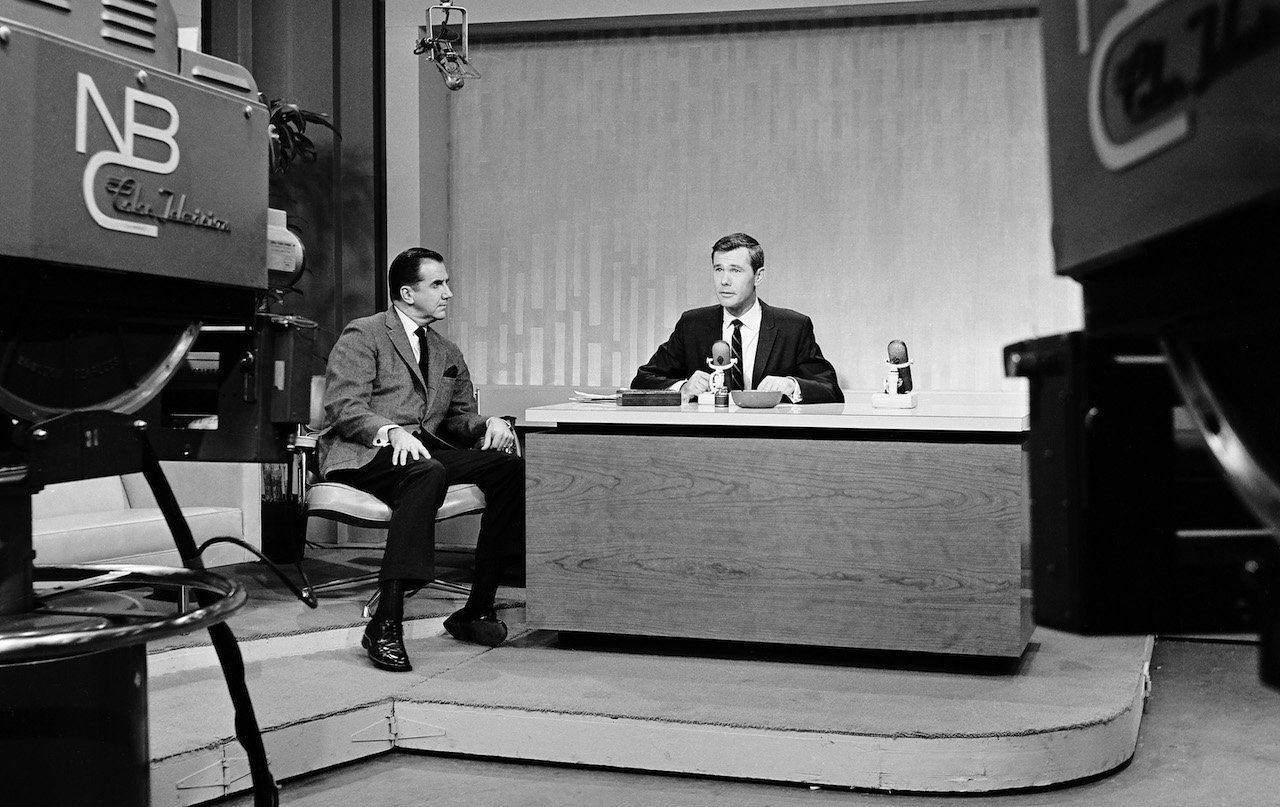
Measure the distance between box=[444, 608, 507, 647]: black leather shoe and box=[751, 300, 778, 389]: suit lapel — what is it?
4.30ft

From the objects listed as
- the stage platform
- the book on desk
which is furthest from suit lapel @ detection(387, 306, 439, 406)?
the stage platform

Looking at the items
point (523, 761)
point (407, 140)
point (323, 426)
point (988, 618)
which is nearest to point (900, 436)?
point (988, 618)

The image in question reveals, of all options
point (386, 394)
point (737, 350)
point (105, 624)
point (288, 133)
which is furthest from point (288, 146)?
point (105, 624)

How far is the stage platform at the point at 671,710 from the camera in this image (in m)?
2.49

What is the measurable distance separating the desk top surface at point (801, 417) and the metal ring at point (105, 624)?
1782 millimetres

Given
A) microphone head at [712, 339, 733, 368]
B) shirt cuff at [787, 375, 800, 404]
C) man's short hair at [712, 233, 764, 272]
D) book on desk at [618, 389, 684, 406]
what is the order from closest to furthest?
book on desk at [618, 389, 684, 406] < microphone head at [712, 339, 733, 368] < shirt cuff at [787, 375, 800, 404] < man's short hair at [712, 233, 764, 272]

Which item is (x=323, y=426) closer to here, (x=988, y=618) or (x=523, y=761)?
(x=523, y=761)

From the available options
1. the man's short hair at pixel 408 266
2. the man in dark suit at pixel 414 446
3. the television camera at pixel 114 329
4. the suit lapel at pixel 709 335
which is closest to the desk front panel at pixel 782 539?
the man in dark suit at pixel 414 446

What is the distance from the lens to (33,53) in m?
1.13

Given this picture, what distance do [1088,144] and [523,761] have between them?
88.6 inches

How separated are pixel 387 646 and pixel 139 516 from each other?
4.24ft

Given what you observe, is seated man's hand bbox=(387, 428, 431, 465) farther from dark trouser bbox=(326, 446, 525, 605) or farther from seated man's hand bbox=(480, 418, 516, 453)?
seated man's hand bbox=(480, 418, 516, 453)

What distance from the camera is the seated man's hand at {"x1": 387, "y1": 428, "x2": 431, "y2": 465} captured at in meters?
3.46

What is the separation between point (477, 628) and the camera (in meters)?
3.39
